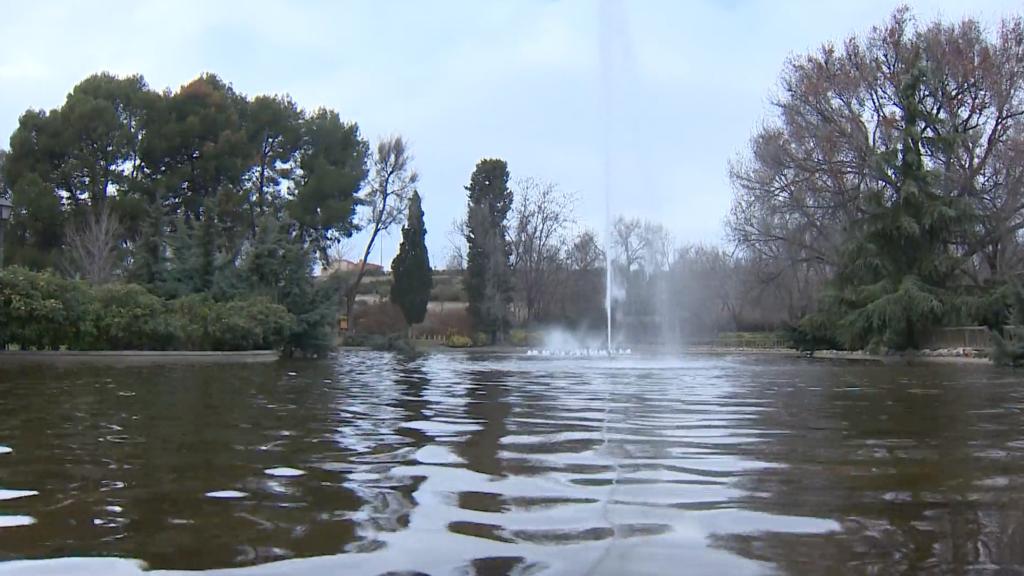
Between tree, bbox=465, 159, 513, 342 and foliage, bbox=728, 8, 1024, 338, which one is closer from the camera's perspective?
foliage, bbox=728, 8, 1024, 338

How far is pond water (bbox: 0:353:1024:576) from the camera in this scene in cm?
324

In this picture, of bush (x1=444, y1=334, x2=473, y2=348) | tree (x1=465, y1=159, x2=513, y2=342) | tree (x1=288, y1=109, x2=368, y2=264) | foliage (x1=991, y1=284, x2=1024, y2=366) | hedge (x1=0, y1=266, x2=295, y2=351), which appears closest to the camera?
hedge (x1=0, y1=266, x2=295, y2=351)

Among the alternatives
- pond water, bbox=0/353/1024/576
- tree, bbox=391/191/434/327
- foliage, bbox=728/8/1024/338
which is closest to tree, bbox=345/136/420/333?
tree, bbox=391/191/434/327

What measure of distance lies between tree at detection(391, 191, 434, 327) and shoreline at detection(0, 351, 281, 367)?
26995 millimetres

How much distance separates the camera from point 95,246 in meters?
34.5

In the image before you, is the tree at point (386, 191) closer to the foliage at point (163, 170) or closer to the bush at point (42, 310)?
the foliage at point (163, 170)

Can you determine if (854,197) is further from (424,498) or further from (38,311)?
(424,498)

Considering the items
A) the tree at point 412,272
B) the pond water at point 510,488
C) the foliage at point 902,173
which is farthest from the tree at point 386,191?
the pond water at point 510,488

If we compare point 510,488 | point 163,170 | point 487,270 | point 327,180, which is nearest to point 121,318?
point 510,488

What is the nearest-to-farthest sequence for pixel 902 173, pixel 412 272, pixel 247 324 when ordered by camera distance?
pixel 247 324
pixel 902 173
pixel 412 272

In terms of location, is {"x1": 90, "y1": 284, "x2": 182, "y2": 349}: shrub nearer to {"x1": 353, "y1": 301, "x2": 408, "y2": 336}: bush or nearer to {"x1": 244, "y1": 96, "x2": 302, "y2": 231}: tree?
{"x1": 244, "y1": 96, "x2": 302, "y2": 231}: tree

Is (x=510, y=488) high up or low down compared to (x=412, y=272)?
down

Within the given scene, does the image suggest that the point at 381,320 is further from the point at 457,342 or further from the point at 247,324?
the point at 247,324

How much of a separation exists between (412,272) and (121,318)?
30.4m
